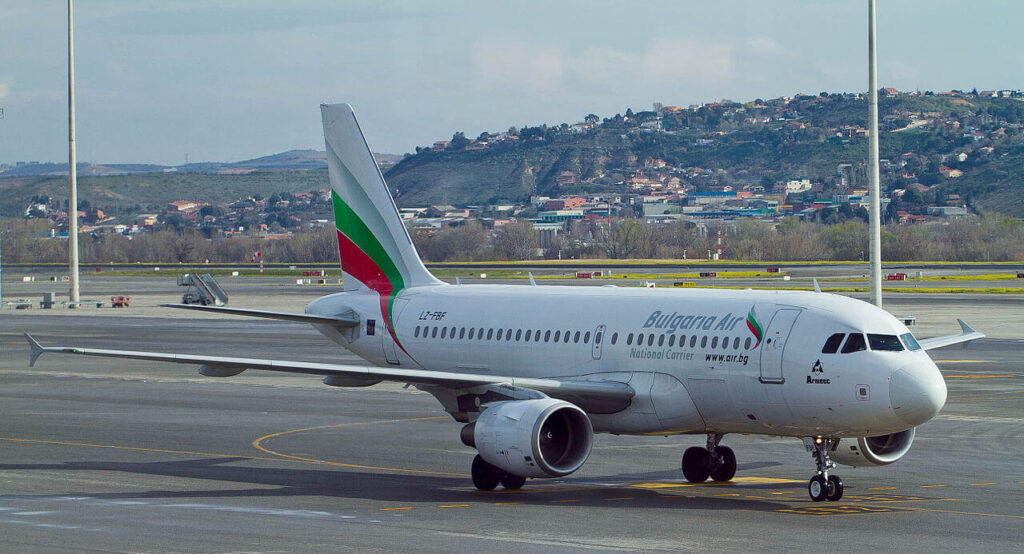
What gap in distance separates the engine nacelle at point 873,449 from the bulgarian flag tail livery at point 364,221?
1294cm

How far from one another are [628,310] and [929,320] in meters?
46.5

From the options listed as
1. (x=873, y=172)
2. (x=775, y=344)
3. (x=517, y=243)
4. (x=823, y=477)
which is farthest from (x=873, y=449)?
(x=517, y=243)

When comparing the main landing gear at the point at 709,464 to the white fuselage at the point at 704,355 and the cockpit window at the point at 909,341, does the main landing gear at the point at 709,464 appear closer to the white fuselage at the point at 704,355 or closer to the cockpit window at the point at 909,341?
the white fuselage at the point at 704,355

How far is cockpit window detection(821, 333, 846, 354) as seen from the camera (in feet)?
78.3

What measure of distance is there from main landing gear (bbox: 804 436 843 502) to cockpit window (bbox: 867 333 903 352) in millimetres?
2108

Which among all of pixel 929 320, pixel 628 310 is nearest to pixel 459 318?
pixel 628 310

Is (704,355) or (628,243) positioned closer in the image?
(704,355)

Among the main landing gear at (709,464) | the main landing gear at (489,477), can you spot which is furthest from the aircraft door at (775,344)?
the main landing gear at (489,477)

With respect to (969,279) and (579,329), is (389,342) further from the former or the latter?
(969,279)

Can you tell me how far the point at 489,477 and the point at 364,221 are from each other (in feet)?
36.2

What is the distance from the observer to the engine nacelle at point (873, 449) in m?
24.9

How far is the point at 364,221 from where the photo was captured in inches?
1374

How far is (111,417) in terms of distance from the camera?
39031 millimetres

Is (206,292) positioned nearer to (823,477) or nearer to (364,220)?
(364,220)
